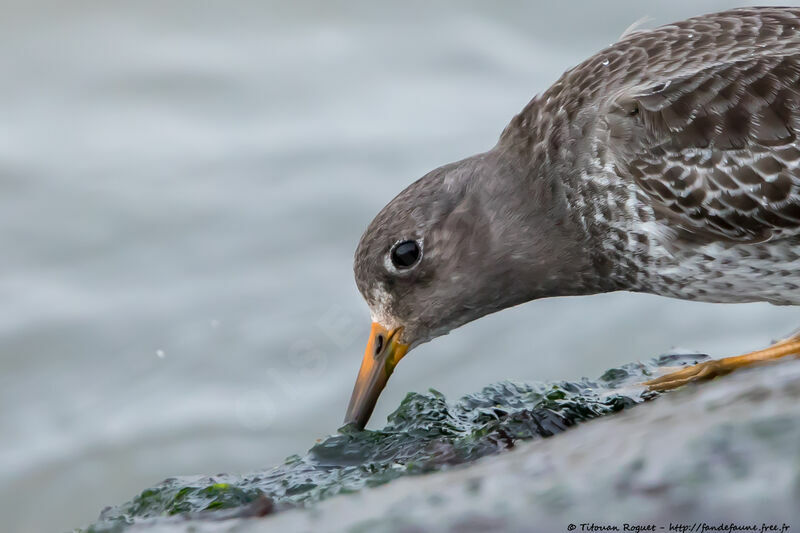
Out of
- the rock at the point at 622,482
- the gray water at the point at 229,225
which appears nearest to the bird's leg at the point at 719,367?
the rock at the point at 622,482

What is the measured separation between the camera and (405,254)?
566 cm

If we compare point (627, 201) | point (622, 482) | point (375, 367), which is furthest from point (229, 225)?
point (622, 482)

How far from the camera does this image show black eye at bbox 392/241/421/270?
18.5 feet

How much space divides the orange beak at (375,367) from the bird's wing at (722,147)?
1512 millimetres

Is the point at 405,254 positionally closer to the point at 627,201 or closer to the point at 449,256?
the point at 449,256

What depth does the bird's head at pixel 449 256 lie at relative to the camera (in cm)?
568

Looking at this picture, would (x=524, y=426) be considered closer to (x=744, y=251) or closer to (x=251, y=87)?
(x=744, y=251)

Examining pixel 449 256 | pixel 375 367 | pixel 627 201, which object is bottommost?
pixel 375 367

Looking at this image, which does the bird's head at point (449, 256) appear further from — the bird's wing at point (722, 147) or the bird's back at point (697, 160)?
the bird's wing at point (722, 147)

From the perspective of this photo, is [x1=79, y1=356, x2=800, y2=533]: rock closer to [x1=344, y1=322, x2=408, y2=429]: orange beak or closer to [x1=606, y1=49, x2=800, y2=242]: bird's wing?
[x1=344, y1=322, x2=408, y2=429]: orange beak

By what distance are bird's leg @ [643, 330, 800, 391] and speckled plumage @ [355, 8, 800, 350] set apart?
231 millimetres

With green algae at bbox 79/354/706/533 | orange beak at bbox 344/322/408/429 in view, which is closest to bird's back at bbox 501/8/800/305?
green algae at bbox 79/354/706/533

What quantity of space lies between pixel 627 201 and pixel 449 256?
97cm

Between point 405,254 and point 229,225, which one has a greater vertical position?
point 229,225
